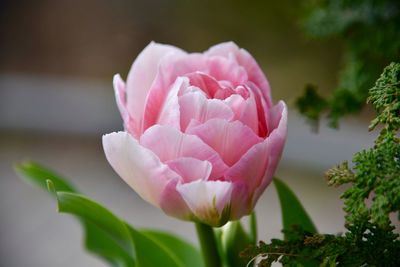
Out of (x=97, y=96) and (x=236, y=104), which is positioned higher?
(x=97, y=96)

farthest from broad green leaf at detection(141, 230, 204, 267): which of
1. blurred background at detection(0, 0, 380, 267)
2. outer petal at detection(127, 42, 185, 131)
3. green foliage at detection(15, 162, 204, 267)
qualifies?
blurred background at detection(0, 0, 380, 267)

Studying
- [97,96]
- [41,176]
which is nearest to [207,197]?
[41,176]

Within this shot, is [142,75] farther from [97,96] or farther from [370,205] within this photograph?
[97,96]

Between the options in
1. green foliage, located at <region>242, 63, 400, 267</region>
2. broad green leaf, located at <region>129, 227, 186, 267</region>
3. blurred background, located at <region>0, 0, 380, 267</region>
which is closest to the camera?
green foliage, located at <region>242, 63, 400, 267</region>

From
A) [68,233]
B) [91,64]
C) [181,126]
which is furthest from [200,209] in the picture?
[91,64]

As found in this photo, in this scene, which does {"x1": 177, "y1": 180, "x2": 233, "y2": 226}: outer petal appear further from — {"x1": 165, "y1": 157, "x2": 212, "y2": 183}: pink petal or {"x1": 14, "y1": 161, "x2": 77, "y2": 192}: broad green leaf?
{"x1": 14, "y1": 161, "x2": 77, "y2": 192}: broad green leaf

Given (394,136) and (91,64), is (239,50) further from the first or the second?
(91,64)
